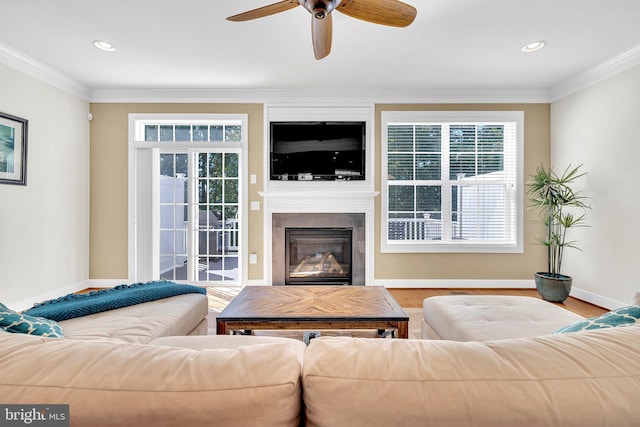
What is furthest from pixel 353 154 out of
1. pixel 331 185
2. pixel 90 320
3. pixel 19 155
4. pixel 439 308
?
pixel 19 155

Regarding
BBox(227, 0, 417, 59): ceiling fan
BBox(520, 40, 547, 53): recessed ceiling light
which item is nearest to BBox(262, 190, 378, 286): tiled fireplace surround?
BBox(520, 40, 547, 53): recessed ceiling light

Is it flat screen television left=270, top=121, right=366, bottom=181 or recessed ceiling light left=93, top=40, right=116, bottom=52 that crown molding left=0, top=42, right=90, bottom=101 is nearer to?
recessed ceiling light left=93, top=40, right=116, bottom=52

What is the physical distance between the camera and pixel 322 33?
7.22 feet

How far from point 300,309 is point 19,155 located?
11.0 feet

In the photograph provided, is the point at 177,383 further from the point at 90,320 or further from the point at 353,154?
the point at 353,154

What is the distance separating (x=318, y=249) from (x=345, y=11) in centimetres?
292

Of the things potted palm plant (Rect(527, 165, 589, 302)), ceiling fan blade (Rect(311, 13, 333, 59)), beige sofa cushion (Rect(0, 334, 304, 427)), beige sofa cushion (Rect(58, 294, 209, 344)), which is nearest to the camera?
beige sofa cushion (Rect(0, 334, 304, 427))

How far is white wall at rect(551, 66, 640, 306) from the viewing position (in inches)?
125

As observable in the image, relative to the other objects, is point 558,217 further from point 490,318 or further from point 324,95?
point 324,95

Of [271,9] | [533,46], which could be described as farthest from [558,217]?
[271,9]

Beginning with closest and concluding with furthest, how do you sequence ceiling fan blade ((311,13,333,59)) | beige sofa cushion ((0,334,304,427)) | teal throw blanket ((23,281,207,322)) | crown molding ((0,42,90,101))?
1. beige sofa cushion ((0,334,304,427))
2. teal throw blanket ((23,281,207,322))
3. ceiling fan blade ((311,13,333,59))
4. crown molding ((0,42,90,101))

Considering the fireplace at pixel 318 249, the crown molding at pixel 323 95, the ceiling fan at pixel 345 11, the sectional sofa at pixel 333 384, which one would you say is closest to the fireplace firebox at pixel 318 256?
the fireplace at pixel 318 249

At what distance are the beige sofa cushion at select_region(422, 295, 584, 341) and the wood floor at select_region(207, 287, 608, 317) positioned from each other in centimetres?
146

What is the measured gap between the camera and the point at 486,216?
4.35 m
